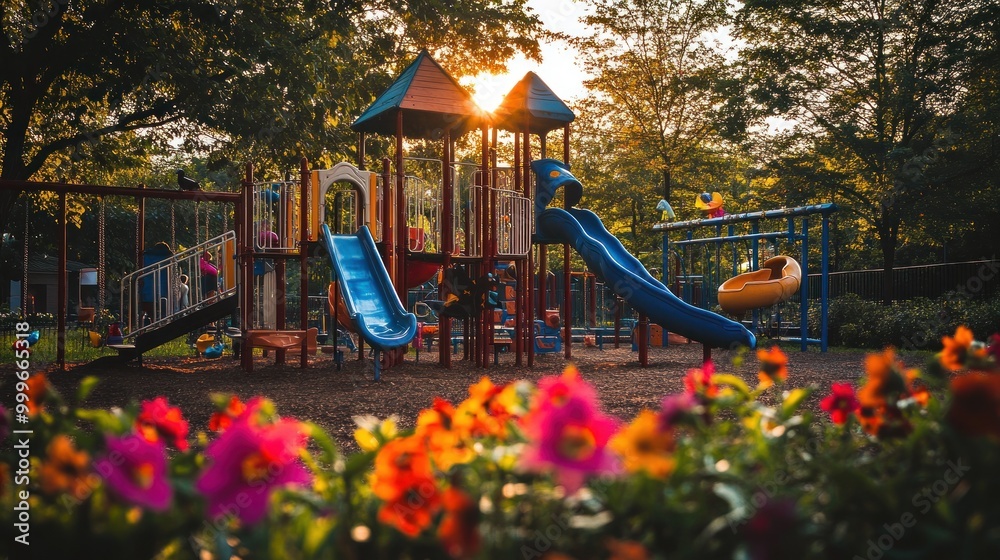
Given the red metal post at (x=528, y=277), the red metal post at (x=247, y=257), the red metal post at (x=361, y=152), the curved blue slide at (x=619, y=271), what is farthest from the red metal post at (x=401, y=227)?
A: the curved blue slide at (x=619, y=271)

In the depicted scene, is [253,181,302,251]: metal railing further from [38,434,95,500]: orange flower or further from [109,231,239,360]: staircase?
[38,434,95,500]: orange flower

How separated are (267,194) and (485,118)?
408 cm

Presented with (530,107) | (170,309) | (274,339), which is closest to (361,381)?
(274,339)

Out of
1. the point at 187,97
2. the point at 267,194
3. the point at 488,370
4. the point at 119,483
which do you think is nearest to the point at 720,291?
the point at 488,370

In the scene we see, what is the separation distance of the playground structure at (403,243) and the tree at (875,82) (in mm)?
8201

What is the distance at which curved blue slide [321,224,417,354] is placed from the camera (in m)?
10.9

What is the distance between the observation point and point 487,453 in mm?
1777

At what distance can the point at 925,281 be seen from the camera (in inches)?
866

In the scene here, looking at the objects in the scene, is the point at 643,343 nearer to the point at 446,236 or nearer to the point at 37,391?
the point at 446,236

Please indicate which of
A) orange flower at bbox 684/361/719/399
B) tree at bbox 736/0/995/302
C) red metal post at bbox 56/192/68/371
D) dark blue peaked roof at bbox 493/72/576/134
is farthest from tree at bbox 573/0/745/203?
A: orange flower at bbox 684/361/719/399

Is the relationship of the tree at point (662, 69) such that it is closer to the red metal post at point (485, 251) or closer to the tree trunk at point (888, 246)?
the tree trunk at point (888, 246)

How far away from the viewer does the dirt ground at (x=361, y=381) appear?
7.59m

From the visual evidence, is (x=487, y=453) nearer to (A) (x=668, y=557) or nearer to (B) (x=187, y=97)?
(A) (x=668, y=557)

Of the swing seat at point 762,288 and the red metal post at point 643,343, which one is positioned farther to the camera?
the swing seat at point 762,288
